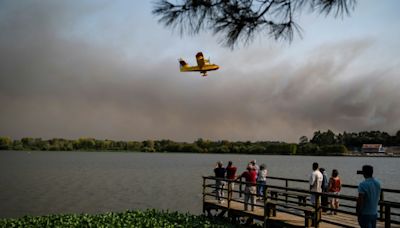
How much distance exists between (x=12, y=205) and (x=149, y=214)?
16113mm

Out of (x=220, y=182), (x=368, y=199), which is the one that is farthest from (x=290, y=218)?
(x=368, y=199)

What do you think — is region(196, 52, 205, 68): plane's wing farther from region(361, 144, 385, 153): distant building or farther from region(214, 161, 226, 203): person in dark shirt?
region(361, 144, 385, 153): distant building

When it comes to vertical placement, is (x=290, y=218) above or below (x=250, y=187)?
below

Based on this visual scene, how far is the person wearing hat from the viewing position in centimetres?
801

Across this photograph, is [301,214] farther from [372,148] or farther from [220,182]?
[372,148]

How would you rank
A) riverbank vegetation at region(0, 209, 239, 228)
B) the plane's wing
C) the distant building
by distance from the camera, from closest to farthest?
1. riverbank vegetation at region(0, 209, 239, 228)
2. the plane's wing
3. the distant building

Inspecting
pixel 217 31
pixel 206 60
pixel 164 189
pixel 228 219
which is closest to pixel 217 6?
pixel 217 31

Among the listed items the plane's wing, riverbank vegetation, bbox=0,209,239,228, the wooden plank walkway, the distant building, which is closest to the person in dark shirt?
the wooden plank walkway

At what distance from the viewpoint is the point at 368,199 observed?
802cm

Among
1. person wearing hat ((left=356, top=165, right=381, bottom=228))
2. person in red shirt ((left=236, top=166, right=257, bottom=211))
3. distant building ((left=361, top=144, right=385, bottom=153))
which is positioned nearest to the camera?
person wearing hat ((left=356, top=165, right=381, bottom=228))

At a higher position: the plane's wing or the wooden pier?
the plane's wing

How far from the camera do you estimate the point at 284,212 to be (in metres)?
12.9

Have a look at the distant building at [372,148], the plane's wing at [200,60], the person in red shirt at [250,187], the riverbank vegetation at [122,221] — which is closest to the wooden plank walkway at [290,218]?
the person in red shirt at [250,187]

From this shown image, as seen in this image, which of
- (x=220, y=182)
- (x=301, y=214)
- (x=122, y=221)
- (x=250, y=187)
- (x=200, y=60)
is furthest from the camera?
(x=220, y=182)
